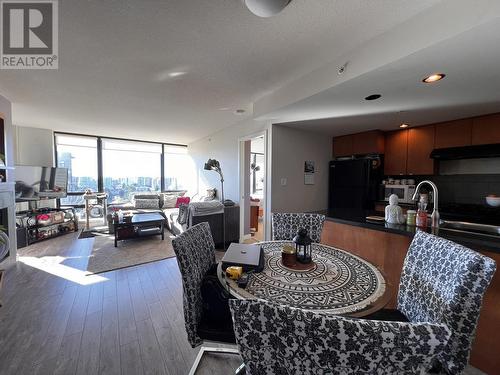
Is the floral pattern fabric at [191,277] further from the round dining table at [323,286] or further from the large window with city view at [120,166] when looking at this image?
the large window with city view at [120,166]

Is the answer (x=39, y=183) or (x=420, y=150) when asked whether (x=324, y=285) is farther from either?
(x=39, y=183)

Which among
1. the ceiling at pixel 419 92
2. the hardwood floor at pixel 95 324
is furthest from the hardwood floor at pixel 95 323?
the ceiling at pixel 419 92

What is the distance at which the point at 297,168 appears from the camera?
11.8ft

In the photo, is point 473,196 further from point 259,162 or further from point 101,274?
point 259,162

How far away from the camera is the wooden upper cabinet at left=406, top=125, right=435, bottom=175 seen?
10.6 feet

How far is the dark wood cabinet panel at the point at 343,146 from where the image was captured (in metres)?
3.87

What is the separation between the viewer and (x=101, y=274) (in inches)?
107

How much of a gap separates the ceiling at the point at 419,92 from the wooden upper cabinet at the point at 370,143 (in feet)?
0.74

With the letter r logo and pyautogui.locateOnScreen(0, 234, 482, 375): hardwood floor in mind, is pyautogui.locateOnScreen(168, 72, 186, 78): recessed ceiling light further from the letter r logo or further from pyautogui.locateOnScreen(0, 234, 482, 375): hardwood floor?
pyautogui.locateOnScreen(0, 234, 482, 375): hardwood floor

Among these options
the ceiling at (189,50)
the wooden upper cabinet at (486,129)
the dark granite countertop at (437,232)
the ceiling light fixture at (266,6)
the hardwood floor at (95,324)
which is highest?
the ceiling at (189,50)

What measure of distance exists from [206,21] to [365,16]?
1.05 m

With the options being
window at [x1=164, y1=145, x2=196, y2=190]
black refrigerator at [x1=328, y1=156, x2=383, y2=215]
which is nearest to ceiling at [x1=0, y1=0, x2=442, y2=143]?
black refrigerator at [x1=328, y1=156, x2=383, y2=215]

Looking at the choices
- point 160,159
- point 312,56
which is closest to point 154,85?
point 312,56

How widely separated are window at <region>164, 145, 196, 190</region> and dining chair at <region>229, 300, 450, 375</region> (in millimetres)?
6324
